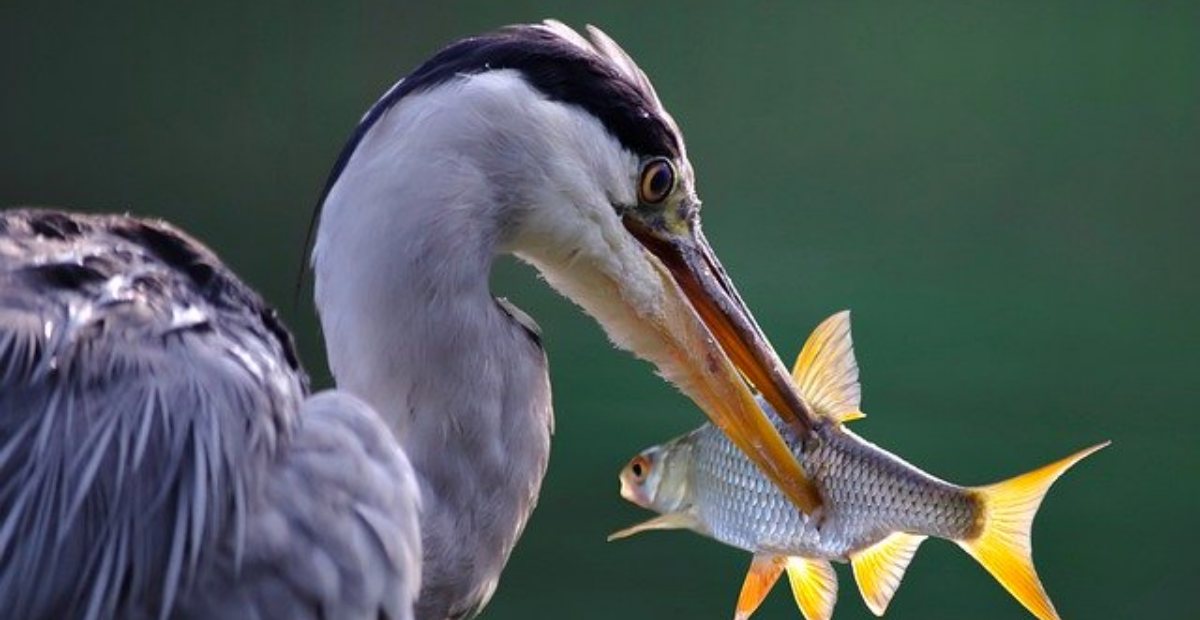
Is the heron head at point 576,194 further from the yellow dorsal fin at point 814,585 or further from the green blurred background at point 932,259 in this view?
the green blurred background at point 932,259

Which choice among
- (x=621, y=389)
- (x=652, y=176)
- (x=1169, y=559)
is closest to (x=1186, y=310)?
(x=1169, y=559)

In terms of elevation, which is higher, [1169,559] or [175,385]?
[175,385]

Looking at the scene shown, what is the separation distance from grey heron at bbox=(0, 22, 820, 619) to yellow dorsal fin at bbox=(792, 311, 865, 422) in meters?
0.09

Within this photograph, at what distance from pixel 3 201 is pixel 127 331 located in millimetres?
2123

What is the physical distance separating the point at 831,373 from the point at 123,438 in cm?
61

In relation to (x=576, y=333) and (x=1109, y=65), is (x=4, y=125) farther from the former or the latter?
(x=1109, y=65)

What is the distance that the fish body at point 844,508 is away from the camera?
1.29 m

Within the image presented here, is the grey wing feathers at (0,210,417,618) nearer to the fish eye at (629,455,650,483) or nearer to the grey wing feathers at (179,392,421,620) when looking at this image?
the grey wing feathers at (179,392,421,620)

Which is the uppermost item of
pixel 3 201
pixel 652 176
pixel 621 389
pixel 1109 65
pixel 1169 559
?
pixel 652 176

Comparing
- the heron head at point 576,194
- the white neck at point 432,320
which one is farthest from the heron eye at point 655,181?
the white neck at point 432,320

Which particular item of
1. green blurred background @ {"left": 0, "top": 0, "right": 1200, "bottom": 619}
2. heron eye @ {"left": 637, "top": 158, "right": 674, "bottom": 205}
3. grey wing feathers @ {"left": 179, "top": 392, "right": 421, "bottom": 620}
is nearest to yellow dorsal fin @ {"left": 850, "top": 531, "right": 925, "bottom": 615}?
heron eye @ {"left": 637, "top": 158, "right": 674, "bottom": 205}

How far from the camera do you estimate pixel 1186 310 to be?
277cm

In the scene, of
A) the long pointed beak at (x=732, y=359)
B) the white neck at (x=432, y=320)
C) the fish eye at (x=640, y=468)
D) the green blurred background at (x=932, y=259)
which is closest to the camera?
the white neck at (x=432, y=320)

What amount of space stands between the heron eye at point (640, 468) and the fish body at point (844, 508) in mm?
117
